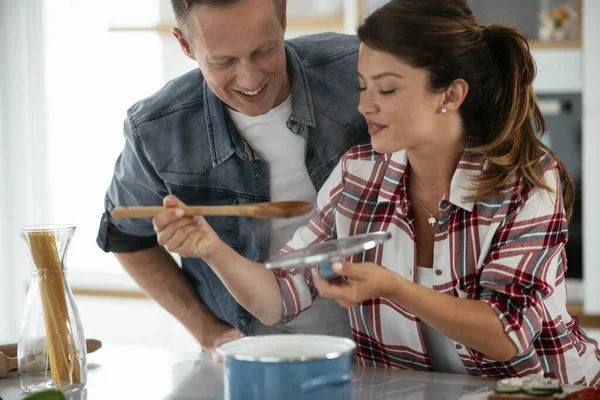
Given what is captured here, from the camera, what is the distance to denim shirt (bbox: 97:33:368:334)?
1.49m

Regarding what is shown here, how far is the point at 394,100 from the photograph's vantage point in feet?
3.76

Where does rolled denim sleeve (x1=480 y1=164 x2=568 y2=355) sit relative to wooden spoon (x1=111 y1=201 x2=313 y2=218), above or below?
below

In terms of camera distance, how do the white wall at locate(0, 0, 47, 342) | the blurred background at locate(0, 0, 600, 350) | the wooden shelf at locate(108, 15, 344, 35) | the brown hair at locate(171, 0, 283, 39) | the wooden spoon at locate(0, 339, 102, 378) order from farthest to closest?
the white wall at locate(0, 0, 47, 342) → the blurred background at locate(0, 0, 600, 350) → the wooden shelf at locate(108, 15, 344, 35) → the brown hair at locate(171, 0, 283, 39) → the wooden spoon at locate(0, 339, 102, 378)

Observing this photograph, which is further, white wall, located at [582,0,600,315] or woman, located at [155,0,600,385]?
white wall, located at [582,0,600,315]

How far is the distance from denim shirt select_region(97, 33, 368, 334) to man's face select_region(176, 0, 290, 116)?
98mm

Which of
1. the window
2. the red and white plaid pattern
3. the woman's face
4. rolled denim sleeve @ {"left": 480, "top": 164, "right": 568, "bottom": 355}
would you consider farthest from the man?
the window

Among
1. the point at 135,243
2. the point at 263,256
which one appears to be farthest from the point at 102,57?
the point at 263,256

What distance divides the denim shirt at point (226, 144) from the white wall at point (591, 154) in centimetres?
131

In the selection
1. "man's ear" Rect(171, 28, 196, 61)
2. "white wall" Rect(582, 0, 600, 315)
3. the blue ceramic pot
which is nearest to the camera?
the blue ceramic pot

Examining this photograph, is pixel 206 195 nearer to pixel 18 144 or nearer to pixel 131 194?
pixel 131 194

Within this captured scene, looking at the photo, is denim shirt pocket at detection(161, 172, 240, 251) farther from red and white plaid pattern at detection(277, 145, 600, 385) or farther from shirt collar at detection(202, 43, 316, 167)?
red and white plaid pattern at detection(277, 145, 600, 385)

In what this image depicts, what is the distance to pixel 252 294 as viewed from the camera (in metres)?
1.29

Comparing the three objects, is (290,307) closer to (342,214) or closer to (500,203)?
(342,214)

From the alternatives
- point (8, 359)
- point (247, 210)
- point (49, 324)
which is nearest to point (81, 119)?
point (8, 359)
